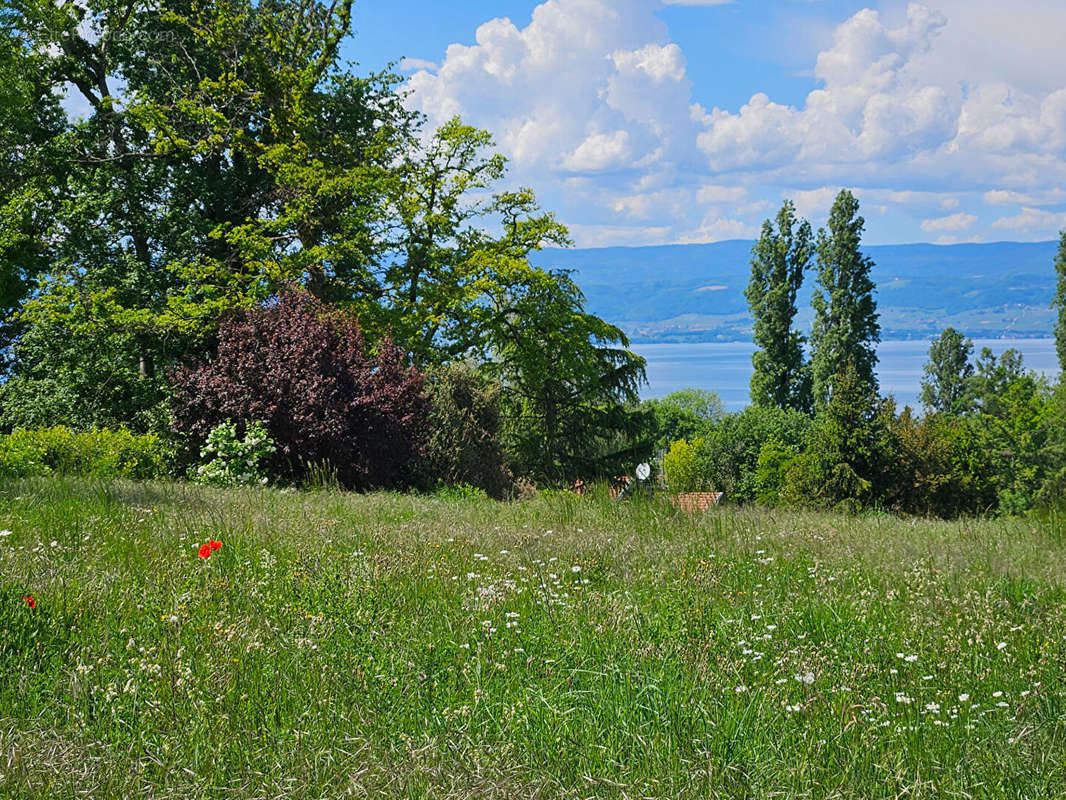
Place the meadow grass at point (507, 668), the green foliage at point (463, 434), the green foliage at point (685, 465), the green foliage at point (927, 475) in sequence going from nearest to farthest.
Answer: the meadow grass at point (507, 668) < the green foliage at point (685, 465) < the green foliage at point (463, 434) < the green foliage at point (927, 475)

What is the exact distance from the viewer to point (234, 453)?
13.2 metres

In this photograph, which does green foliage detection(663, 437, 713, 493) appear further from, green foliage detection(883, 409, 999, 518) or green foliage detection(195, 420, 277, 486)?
green foliage detection(883, 409, 999, 518)

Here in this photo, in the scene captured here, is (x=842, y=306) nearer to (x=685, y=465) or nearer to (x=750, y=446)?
(x=750, y=446)

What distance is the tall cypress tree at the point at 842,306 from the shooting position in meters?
55.0

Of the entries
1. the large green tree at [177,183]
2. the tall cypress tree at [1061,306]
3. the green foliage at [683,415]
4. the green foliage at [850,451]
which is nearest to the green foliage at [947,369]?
the green foliage at [683,415]

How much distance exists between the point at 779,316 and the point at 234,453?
50495 mm

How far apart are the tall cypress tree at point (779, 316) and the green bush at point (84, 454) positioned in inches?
1960

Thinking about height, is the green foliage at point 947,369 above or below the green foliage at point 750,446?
above

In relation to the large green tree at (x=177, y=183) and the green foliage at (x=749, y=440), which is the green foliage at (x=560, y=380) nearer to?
the large green tree at (x=177, y=183)

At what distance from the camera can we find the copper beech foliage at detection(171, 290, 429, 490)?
13.7 m

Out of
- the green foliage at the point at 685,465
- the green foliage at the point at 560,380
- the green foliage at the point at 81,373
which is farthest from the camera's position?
the green foliage at the point at 560,380

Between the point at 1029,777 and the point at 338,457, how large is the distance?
12.0 m

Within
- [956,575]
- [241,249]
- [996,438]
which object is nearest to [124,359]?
[241,249]

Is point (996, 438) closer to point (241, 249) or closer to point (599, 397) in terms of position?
point (599, 397)
